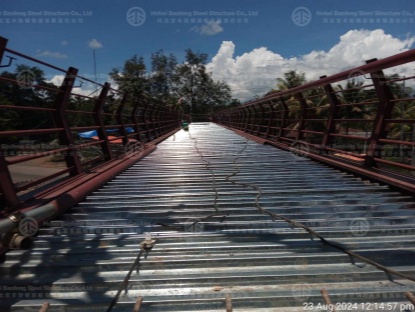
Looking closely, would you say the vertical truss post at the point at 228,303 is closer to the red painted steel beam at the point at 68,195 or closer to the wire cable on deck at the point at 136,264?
the wire cable on deck at the point at 136,264

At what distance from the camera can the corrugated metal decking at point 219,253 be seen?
1.72 meters

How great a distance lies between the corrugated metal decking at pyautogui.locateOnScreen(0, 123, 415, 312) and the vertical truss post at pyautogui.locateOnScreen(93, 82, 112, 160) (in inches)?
67.5

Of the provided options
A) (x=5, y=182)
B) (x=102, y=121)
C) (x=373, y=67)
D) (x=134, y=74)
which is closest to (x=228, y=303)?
(x=5, y=182)

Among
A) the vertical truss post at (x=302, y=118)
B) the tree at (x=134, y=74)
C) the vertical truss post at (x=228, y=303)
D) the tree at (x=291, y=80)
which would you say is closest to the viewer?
the vertical truss post at (x=228, y=303)

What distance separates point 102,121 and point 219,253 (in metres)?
3.67

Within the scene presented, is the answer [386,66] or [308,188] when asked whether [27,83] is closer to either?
[308,188]

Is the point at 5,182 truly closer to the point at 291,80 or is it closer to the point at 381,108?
the point at 381,108

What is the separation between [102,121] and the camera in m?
5.16

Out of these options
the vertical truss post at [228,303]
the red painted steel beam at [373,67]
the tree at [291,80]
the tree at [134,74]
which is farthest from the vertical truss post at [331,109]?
the tree at [134,74]

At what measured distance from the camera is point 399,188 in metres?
3.36

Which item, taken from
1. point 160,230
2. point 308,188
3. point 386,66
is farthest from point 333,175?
point 160,230

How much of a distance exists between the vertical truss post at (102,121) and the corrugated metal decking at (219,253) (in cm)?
171

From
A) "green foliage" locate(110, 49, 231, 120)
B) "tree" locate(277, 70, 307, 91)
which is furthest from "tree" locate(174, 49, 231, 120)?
"tree" locate(277, 70, 307, 91)

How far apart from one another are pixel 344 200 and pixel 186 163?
312 cm
